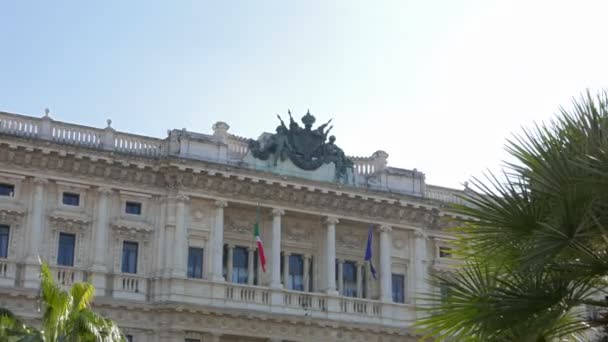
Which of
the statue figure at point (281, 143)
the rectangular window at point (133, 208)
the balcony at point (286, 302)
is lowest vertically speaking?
the balcony at point (286, 302)

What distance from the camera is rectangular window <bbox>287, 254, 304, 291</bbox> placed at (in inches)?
1652

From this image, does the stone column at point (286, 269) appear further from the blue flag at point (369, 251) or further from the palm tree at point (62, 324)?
the palm tree at point (62, 324)

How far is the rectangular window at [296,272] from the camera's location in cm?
4197

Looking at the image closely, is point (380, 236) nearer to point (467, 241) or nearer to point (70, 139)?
point (70, 139)

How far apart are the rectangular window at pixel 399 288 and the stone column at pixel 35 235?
47.1 ft

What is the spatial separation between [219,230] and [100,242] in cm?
452

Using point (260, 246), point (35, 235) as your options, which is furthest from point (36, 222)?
point (260, 246)

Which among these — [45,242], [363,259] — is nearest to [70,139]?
[45,242]

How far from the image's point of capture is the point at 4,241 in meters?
37.2

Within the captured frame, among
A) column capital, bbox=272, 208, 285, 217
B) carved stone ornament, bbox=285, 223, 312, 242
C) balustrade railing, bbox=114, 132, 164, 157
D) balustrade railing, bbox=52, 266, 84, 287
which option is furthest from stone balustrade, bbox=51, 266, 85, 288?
carved stone ornament, bbox=285, 223, 312, 242

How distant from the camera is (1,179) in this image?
37406 millimetres

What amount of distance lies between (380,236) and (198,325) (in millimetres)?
9013

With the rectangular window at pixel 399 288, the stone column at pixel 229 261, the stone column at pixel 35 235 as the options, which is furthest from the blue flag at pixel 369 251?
the stone column at pixel 35 235

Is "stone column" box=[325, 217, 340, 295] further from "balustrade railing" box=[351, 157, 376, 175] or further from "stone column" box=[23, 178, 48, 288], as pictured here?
"stone column" box=[23, 178, 48, 288]
